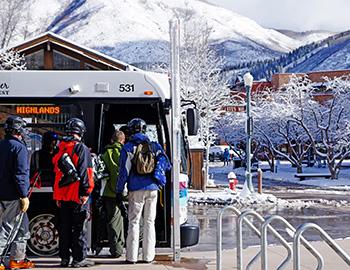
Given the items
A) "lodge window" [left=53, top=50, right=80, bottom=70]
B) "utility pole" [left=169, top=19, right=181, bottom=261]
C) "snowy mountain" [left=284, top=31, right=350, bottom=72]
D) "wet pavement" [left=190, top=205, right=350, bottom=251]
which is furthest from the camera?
"snowy mountain" [left=284, top=31, right=350, bottom=72]

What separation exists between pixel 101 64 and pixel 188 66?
21.5ft

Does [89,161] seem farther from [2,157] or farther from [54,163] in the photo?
[2,157]

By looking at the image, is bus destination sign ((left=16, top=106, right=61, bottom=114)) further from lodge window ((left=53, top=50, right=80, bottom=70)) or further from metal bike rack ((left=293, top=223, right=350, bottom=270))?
lodge window ((left=53, top=50, right=80, bottom=70))

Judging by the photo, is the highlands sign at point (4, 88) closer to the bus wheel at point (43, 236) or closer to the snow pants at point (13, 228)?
the bus wheel at point (43, 236)

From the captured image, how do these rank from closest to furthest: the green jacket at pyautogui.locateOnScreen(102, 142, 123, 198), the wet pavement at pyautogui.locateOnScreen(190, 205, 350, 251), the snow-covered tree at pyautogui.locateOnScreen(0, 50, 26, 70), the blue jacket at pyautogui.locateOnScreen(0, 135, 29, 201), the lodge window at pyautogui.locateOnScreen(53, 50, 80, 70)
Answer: the blue jacket at pyautogui.locateOnScreen(0, 135, 29, 201), the green jacket at pyautogui.locateOnScreen(102, 142, 123, 198), the wet pavement at pyautogui.locateOnScreen(190, 205, 350, 251), the snow-covered tree at pyautogui.locateOnScreen(0, 50, 26, 70), the lodge window at pyautogui.locateOnScreen(53, 50, 80, 70)

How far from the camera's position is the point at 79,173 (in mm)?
9430

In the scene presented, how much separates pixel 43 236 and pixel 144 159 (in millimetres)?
2067

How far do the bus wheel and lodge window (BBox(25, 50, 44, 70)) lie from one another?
3012 centimetres

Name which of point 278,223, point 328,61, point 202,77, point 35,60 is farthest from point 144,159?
point 328,61

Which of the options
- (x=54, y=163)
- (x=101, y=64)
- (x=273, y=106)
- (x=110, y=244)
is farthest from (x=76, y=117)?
(x=273, y=106)

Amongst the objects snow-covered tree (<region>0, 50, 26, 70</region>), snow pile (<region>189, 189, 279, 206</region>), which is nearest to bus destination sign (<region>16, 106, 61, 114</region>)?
snow pile (<region>189, 189, 279, 206</region>)

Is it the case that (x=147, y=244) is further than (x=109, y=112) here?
No

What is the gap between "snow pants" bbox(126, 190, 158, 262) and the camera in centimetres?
988

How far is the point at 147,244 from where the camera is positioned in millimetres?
9930
